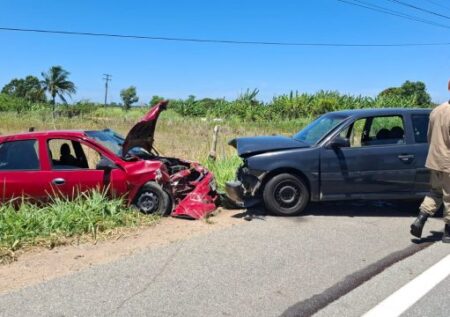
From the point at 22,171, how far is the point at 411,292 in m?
5.45

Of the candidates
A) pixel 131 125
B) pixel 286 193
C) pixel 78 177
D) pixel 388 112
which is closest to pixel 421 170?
pixel 388 112

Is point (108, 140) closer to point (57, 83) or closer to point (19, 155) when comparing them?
point (19, 155)

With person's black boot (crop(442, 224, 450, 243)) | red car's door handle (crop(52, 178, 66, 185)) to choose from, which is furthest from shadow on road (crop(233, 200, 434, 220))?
red car's door handle (crop(52, 178, 66, 185))

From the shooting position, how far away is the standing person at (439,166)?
5.97 meters

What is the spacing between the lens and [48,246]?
5.96m

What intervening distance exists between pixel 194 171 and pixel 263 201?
159cm

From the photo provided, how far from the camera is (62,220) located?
6504 mm

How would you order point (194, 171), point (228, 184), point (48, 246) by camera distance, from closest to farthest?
point (48, 246) → point (228, 184) → point (194, 171)

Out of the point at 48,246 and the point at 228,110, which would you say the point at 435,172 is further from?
the point at 228,110

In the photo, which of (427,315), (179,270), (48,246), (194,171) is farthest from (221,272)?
(194,171)

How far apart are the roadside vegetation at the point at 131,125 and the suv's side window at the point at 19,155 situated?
587mm

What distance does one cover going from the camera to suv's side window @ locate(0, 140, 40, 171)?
7.29 metres

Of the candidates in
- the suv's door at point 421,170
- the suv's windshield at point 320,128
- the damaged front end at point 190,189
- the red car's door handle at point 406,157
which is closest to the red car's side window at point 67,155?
the damaged front end at point 190,189

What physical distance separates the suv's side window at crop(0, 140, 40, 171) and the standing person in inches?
211
